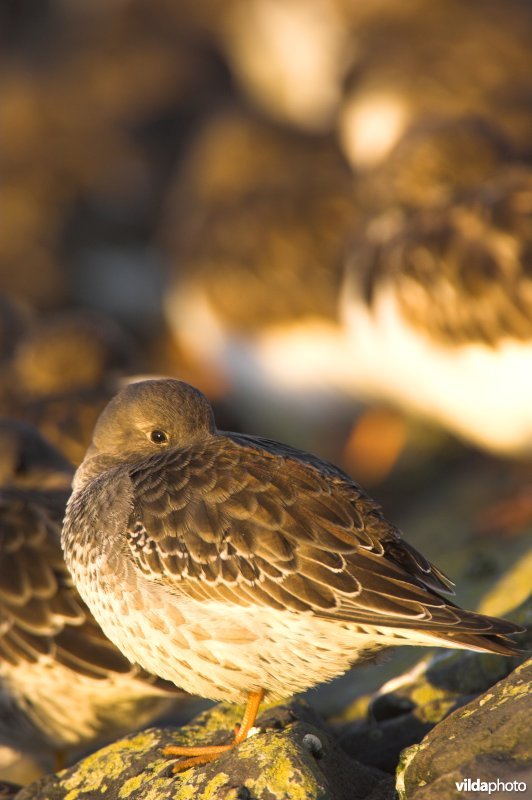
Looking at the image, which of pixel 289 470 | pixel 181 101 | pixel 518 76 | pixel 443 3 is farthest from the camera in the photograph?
pixel 181 101

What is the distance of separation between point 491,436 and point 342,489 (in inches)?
143

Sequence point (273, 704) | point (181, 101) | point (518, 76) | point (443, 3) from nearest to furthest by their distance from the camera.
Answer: point (273, 704) → point (518, 76) → point (443, 3) → point (181, 101)

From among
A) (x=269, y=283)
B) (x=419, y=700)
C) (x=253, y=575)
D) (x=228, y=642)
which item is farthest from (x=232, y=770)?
(x=269, y=283)

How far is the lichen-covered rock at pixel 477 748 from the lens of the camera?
12.1ft

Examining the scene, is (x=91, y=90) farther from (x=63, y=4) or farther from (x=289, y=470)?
(x=289, y=470)

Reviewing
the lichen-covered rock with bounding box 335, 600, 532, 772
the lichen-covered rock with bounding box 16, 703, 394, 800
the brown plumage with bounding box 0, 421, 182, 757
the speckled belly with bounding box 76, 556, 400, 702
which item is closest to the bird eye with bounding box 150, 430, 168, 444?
the speckled belly with bounding box 76, 556, 400, 702

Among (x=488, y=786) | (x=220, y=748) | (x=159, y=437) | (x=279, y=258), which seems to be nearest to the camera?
(x=488, y=786)

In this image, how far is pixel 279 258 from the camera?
10562mm

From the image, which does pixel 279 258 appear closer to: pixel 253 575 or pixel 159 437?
pixel 159 437

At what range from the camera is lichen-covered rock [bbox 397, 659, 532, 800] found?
3.68 metres

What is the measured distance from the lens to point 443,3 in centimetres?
1244

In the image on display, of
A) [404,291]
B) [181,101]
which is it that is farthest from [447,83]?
[181,101]

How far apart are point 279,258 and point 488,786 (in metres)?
7.37

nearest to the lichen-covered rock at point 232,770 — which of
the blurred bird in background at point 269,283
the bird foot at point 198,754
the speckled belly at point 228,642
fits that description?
the bird foot at point 198,754
